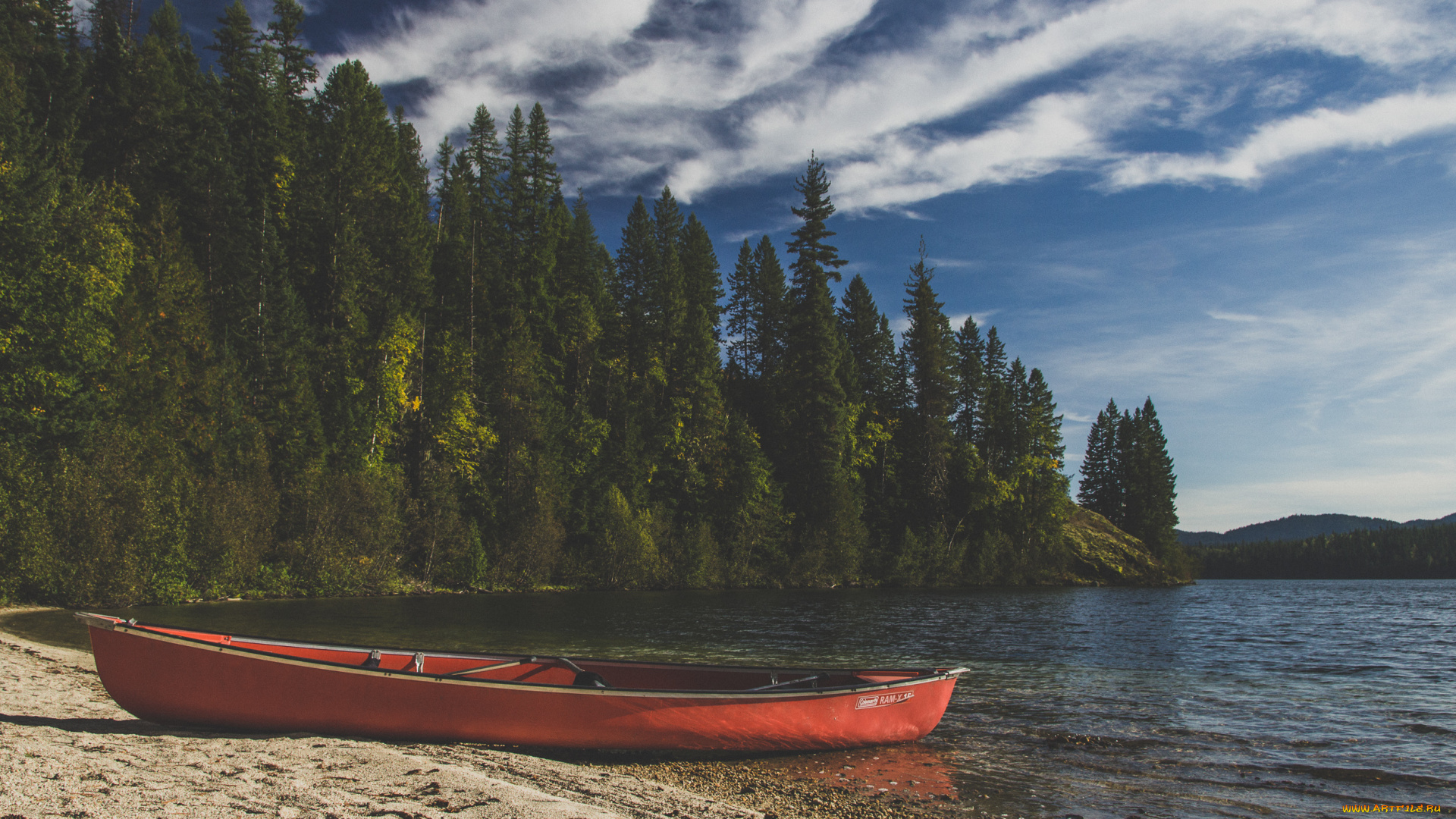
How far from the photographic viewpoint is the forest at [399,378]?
1024 inches

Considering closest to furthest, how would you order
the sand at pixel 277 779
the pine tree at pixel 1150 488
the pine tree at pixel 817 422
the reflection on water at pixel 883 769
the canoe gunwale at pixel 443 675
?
the sand at pixel 277 779 → the canoe gunwale at pixel 443 675 → the reflection on water at pixel 883 769 → the pine tree at pixel 817 422 → the pine tree at pixel 1150 488

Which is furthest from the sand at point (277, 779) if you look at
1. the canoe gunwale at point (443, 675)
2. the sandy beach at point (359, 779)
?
the canoe gunwale at point (443, 675)

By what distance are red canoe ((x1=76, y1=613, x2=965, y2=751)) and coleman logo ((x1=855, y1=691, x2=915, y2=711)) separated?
23mm

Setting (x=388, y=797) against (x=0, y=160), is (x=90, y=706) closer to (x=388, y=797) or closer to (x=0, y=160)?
(x=388, y=797)

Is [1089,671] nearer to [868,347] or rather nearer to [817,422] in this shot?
[817,422]

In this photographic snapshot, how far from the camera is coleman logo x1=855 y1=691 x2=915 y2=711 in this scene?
30.9 feet

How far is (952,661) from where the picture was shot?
17359mm

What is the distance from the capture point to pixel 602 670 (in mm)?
10453

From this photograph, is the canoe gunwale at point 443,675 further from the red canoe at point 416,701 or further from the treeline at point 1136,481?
the treeline at point 1136,481

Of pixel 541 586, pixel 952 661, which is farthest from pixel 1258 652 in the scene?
pixel 541 586

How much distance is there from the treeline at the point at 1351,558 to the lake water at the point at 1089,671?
362ft

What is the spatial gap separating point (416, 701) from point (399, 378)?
35.2m

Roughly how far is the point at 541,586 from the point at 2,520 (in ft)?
81.2

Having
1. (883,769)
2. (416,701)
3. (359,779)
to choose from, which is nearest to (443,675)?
(416,701)
